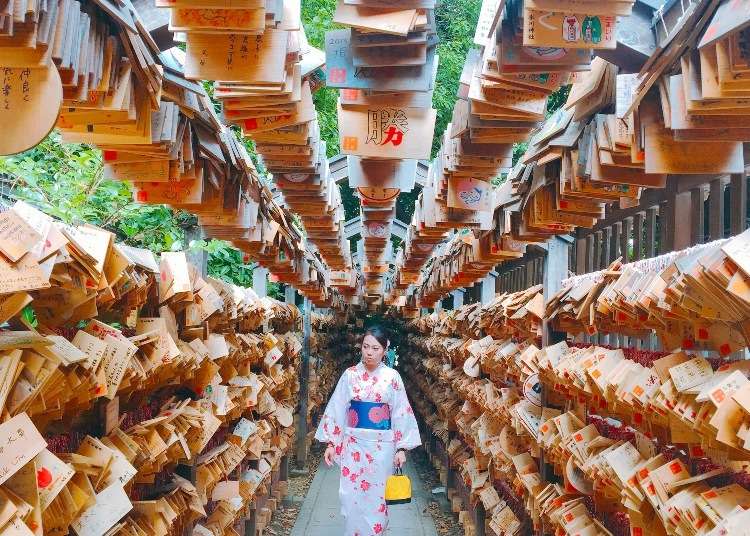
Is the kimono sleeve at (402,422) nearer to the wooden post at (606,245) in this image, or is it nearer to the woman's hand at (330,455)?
the woman's hand at (330,455)

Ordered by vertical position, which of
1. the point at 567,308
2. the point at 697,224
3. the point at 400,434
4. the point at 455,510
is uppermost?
the point at 697,224

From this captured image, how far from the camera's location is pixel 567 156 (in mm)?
3236

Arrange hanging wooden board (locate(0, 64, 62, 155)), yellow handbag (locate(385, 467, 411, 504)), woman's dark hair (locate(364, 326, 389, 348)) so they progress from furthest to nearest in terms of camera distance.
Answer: woman's dark hair (locate(364, 326, 389, 348)) < yellow handbag (locate(385, 467, 411, 504)) < hanging wooden board (locate(0, 64, 62, 155))

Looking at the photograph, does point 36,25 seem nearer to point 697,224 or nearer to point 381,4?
point 381,4

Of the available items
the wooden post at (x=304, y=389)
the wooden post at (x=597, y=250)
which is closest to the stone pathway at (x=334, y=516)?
the wooden post at (x=304, y=389)

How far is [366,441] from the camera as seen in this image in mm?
6281

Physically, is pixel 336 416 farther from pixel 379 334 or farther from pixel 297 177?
pixel 297 177

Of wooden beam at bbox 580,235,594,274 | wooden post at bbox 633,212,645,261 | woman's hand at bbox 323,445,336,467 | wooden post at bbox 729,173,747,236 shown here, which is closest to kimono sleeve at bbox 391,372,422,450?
woman's hand at bbox 323,445,336,467

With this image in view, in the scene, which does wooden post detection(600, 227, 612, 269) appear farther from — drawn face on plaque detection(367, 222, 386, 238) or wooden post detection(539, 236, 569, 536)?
drawn face on plaque detection(367, 222, 386, 238)

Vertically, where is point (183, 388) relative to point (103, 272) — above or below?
below

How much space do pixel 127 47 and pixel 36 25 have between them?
0.50 meters

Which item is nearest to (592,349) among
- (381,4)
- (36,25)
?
(381,4)

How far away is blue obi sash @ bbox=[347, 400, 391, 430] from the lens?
6.31 m

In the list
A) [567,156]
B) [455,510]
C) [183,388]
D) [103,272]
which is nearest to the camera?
[103,272]
